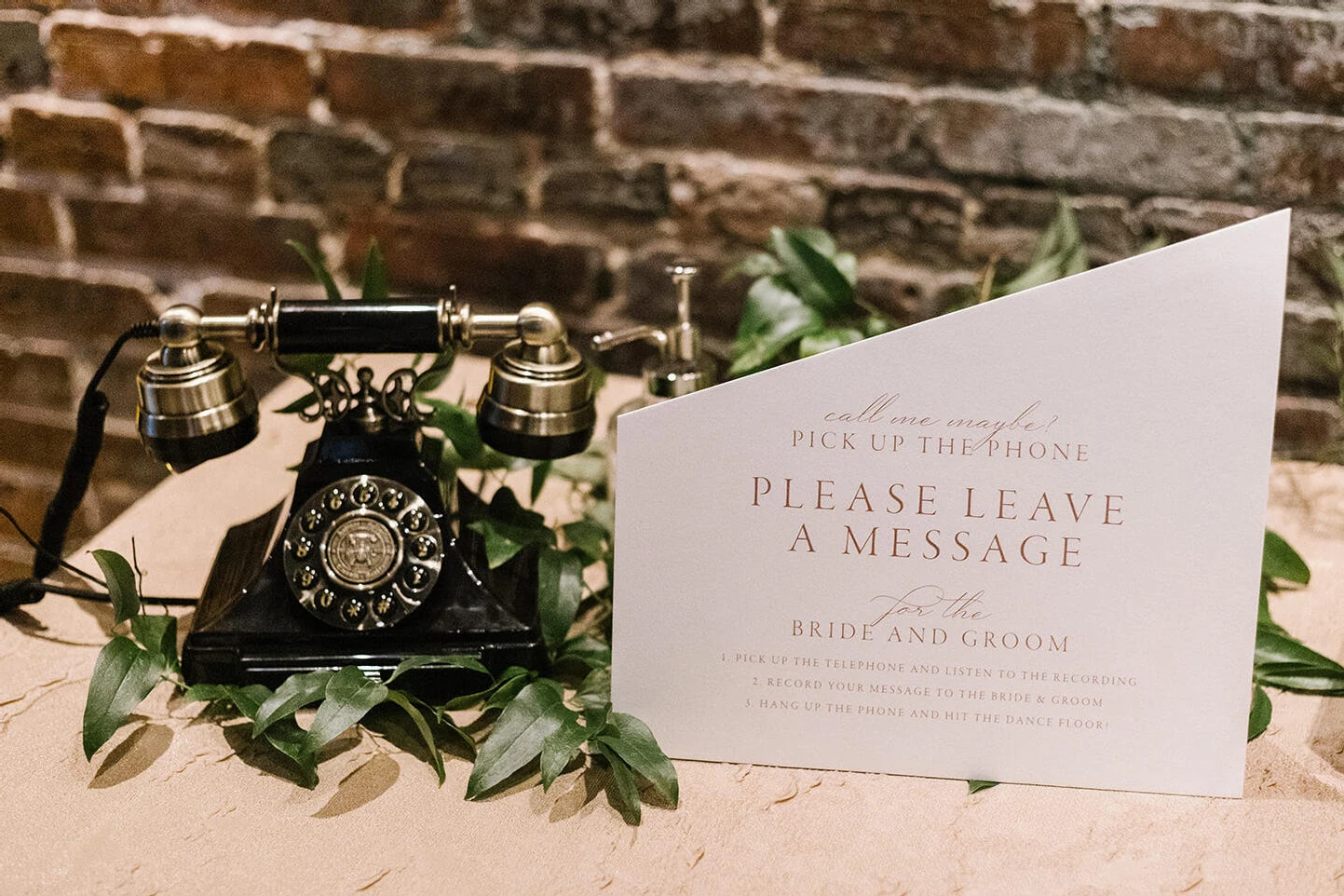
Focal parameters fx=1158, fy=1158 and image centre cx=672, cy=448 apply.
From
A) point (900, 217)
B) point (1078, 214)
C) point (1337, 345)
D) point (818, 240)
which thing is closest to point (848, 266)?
point (818, 240)

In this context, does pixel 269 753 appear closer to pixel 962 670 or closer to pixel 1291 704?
pixel 962 670

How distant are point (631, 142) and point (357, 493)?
1.99ft

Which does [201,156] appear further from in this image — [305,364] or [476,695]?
[476,695]

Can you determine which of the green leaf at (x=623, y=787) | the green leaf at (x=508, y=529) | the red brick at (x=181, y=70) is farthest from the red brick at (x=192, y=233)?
the green leaf at (x=623, y=787)

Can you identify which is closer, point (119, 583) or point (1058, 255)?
point (119, 583)

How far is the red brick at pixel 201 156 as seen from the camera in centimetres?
132

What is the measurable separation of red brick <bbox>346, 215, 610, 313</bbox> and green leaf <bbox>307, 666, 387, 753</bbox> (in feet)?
2.20

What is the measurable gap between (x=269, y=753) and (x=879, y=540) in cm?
41

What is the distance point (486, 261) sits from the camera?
1320 millimetres

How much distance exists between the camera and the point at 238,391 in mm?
779

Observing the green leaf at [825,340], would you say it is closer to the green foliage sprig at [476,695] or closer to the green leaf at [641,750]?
the green foliage sprig at [476,695]

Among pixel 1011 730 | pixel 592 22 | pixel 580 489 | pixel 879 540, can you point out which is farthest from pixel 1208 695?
pixel 592 22

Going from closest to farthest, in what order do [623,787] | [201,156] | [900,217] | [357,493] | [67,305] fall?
[623,787] → [357,493] → [900,217] → [201,156] → [67,305]

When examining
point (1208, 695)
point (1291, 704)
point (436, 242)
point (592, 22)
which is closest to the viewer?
point (1208, 695)
